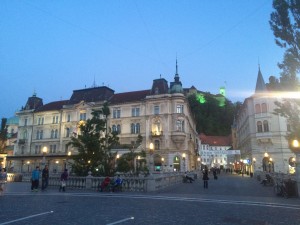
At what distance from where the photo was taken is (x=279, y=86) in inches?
770

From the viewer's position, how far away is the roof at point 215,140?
114 m

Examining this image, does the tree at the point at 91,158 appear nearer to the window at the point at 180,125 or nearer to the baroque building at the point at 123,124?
the baroque building at the point at 123,124

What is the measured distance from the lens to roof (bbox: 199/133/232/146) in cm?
11375

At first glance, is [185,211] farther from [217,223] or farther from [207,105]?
[207,105]

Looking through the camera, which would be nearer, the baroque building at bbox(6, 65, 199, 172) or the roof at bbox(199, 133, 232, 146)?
the baroque building at bbox(6, 65, 199, 172)

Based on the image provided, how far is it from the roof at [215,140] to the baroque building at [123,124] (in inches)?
1842

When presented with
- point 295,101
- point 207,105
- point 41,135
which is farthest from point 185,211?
point 207,105

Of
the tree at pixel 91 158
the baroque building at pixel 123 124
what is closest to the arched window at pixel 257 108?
the baroque building at pixel 123 124

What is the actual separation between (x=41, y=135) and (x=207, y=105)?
7989 cm

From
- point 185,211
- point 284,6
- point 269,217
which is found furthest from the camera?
point 284,6

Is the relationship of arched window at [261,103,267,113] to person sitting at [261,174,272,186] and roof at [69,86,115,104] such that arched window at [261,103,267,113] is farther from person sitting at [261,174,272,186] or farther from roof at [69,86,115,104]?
roof at [69,86,115,104]

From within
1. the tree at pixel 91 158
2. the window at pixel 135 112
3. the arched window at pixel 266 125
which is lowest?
the tree at pixel 91 158

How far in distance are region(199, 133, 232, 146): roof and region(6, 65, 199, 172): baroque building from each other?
46.8m

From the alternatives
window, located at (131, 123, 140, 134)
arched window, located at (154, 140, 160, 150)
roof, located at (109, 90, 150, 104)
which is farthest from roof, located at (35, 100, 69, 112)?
arched window, located at (154, 140, 160, 150)
